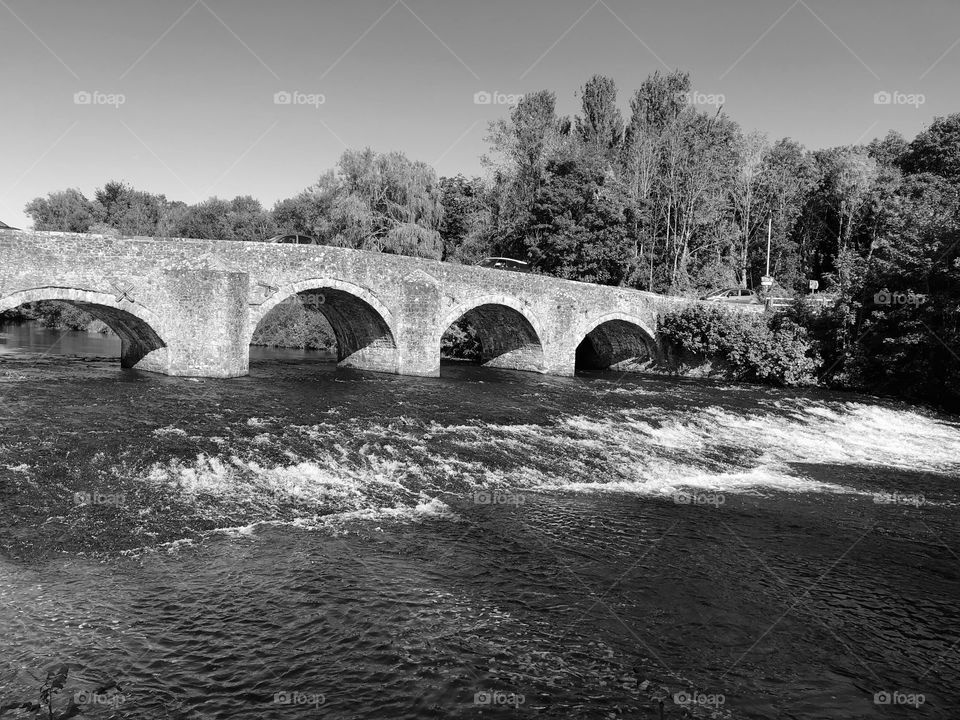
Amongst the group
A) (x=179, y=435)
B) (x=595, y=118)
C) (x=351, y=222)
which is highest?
(x=595, y=118)

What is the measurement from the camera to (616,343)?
3456 centimetres

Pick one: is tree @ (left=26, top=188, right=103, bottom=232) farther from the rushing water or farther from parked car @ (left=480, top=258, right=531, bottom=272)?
the rushing water

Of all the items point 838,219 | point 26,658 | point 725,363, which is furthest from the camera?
point 838,219

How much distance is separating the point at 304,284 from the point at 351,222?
18.6 metres

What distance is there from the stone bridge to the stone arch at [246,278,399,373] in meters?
0.05

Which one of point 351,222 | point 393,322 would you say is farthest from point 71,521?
point 351,222

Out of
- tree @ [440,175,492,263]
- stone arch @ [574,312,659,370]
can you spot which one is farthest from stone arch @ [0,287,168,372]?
tree @ [440,175,492,263]

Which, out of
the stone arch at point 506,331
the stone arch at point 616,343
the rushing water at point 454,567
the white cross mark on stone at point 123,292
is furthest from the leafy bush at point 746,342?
the white cross mark on stone at point 123,292

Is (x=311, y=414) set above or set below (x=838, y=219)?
below

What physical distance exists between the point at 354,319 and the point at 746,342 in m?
16.8

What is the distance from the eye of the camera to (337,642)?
20.8ft

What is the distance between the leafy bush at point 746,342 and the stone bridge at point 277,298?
111 inches

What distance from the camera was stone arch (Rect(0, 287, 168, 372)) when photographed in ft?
59.4

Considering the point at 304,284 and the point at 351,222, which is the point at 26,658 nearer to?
the point at 304,284
